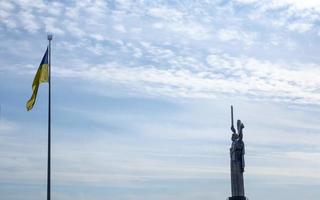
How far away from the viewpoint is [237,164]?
30.8 meters

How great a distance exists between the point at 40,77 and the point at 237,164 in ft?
43.7

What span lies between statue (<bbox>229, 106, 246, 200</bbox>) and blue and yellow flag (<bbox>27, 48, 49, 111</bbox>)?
12670 mm

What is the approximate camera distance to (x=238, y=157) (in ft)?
101

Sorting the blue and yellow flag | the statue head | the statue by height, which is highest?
the blue and yellow flag

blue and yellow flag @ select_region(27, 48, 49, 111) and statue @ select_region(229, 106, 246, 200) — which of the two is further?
statue @ select_region(229, 106, 246, 200)

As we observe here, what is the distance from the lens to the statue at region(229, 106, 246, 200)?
3027 cm

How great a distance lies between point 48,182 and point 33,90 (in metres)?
5.24

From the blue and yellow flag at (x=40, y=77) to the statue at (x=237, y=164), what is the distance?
1267 cm

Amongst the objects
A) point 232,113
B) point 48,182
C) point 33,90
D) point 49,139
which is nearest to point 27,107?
point 33,90

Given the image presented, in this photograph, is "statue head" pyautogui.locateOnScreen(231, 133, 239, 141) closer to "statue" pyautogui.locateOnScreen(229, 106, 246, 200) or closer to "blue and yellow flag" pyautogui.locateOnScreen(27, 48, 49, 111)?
"statue" pyautogui.locateOnScreen(229, 106, 246, 200)

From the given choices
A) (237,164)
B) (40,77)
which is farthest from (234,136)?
(40,77)

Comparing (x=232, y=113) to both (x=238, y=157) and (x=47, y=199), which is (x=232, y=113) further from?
(x=47, y=199)

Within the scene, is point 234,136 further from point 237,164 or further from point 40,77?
point 40,77

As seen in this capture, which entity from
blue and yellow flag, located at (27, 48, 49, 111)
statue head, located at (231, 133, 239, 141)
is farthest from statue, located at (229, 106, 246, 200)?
blue and yellow flag, located at (27, 48, 49, 111)
